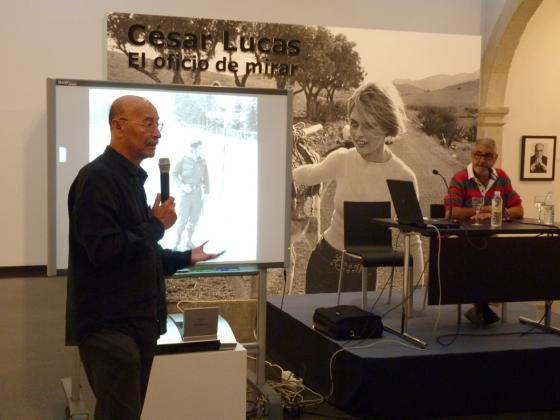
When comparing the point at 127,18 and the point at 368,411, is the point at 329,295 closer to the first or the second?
the point at 368,411

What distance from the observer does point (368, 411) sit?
395cm

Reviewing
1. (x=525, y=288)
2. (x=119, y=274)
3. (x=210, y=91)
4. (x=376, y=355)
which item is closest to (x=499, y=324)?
(x=525, y=288)

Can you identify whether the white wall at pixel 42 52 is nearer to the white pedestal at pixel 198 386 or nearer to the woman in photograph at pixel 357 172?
the woman in photograph at pixel 357 172

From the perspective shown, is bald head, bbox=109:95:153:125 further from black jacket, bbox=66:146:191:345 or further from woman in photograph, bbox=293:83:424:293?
woman in photograph, bbox=293:83:424:293

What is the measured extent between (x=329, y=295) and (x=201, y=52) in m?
2.66

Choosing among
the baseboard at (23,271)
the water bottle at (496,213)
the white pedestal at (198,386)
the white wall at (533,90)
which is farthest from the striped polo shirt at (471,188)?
the baseboard at (23,271)

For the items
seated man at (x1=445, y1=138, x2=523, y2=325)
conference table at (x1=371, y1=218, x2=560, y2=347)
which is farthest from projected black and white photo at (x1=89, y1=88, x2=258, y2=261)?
seated man at (x1=445, y1=138, x2=523, y2=325)

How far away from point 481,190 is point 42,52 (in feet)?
16.0

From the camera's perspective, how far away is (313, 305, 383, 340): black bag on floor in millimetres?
4355

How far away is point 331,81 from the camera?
731 cm

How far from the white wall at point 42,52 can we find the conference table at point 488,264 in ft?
12.7

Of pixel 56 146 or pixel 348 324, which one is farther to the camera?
pixel 348 324

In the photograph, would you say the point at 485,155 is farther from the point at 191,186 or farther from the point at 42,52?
the point at 42,52

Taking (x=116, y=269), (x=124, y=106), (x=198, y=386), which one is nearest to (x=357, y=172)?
(x=198, y=386)
